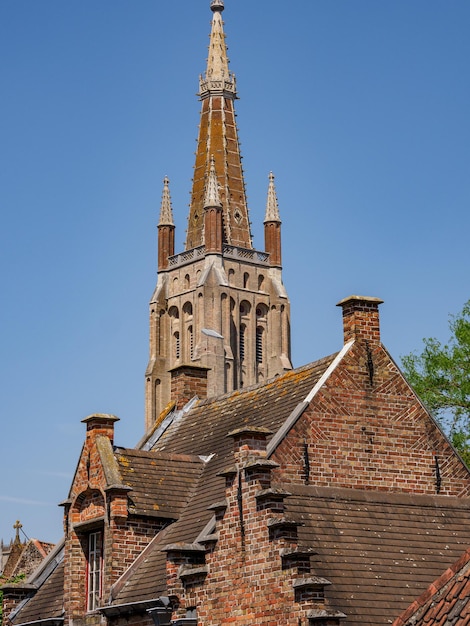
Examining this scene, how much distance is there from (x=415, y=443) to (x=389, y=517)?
2490 mm

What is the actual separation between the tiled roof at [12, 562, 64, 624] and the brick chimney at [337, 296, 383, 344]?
23.9 feet

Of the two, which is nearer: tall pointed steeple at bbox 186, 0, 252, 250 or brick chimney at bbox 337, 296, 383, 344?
brick chimney at bbox 337, 296, 383, 344

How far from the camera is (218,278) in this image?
112m

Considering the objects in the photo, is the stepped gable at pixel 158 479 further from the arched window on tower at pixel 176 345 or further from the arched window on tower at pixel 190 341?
the arched window on tower at pixel 176 345

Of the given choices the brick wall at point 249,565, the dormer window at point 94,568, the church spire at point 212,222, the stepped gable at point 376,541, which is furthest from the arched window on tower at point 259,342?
Result: the brick wall at point 249,565

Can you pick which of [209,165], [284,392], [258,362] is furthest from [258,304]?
[284,392]

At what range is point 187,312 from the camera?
11406 cm

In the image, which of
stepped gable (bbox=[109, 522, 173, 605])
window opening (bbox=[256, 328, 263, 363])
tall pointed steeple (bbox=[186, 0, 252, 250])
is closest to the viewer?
stepped gable (bbox=[109, 522, 173, 605])

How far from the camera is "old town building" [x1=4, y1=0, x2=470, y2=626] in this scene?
18453mm

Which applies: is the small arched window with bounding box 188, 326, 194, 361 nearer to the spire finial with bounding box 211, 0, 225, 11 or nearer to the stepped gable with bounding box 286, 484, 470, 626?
the spire finial with bounding box 211, 0, 225, 11

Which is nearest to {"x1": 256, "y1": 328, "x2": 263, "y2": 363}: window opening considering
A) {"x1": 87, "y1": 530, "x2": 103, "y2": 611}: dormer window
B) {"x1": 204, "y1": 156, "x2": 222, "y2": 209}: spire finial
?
{"x1": 204, "y1": 156, "x2": 222, "y2": 209}: spire finial

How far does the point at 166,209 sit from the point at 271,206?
31.7ft

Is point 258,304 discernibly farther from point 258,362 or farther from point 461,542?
point 461,542

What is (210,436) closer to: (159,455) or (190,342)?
(159,455)
